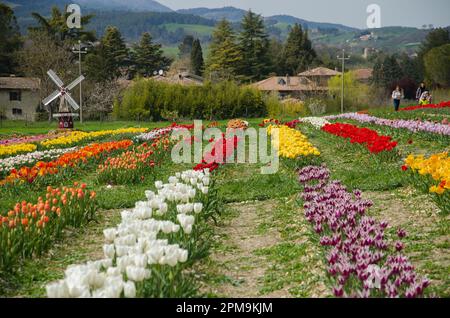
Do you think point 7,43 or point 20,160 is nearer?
point 20,160

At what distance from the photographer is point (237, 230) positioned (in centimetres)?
852

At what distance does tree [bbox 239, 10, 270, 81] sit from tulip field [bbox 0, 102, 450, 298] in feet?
170

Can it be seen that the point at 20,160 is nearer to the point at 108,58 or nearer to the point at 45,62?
the point at 45,62

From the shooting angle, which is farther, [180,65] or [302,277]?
[180,65]

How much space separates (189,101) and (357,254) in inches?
1515

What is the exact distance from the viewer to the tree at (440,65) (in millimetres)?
43125

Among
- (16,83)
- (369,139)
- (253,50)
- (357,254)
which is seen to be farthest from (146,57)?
(357,254)

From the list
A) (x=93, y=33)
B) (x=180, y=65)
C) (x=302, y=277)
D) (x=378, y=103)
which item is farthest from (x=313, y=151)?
(x=180, y=65)

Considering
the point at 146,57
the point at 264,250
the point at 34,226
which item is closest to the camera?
the point at 34,226

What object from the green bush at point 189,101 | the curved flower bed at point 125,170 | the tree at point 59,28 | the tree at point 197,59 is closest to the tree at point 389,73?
the tree at point 197,59

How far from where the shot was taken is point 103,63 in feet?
190

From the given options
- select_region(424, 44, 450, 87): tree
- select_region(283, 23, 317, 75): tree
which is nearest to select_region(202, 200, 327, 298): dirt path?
select_region(424, 44, 450, 87): tree

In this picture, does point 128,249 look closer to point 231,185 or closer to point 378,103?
point 231,185
